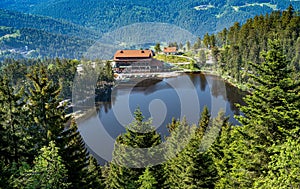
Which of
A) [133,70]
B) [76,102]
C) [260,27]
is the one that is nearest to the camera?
[76,102]

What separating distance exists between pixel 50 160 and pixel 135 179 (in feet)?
22.5

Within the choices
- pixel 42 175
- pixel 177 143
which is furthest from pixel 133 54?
pixel 42 175

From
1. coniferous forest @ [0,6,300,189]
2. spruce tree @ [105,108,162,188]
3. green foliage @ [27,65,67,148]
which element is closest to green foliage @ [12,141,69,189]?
coniferous forest @ [0,6,300,189]

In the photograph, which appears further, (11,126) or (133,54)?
(133,54)

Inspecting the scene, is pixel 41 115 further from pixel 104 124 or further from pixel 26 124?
pixel 104 124

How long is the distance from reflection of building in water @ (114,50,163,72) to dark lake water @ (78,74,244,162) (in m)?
10.2

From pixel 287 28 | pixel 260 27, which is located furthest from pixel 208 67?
pixel 287 28

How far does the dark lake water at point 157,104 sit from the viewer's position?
116 ft

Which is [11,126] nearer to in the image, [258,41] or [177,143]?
[177,143]

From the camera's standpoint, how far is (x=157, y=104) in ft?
154

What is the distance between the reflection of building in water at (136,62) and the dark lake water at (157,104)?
10.2 m

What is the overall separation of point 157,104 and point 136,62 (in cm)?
3784

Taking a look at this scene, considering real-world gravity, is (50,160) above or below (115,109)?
above

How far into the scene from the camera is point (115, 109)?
146 ft
